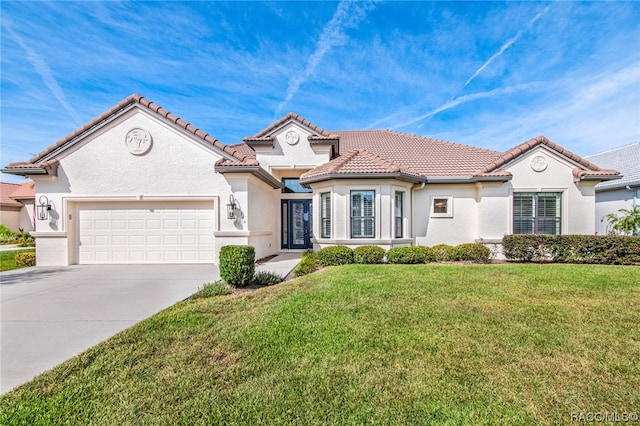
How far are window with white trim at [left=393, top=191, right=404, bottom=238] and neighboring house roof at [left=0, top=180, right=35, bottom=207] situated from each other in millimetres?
30117

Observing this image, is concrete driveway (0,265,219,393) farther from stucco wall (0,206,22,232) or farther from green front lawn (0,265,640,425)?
stucco wall (0,206,22,232)

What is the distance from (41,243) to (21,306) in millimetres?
6308

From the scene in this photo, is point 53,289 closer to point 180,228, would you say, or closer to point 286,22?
point 180,228

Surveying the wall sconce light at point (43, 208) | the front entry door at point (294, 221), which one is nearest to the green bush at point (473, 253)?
the front entry door at point (294, 221)

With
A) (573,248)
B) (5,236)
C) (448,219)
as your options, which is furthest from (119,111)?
(5,236)

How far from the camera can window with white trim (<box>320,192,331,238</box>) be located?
1184 cm

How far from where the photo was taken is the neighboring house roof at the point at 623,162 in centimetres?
1597

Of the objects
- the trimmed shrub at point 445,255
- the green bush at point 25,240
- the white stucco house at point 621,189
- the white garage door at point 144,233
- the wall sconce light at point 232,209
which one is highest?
the white stucco house at point 621,189

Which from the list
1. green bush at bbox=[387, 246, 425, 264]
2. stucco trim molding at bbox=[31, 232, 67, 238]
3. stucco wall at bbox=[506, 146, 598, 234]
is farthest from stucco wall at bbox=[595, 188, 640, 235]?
stucco trim molding at bbox=[31, 232, 67, 238]

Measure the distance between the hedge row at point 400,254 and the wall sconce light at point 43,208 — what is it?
33.6ft

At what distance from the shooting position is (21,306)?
5.85m

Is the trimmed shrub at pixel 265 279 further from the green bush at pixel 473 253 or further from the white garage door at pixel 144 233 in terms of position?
the green bush at pixel 473 253

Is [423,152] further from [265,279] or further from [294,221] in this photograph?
[265,279]

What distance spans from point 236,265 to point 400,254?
6.00 m
